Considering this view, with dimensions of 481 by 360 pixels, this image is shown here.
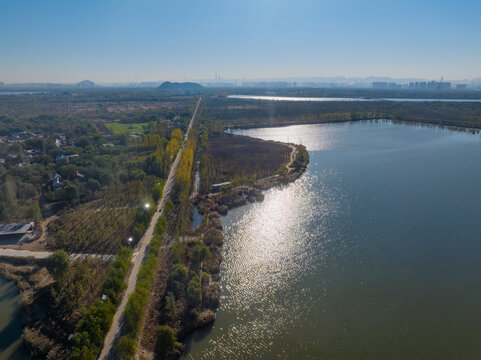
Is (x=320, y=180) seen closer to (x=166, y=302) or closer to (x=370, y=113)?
(x=166, y=302)

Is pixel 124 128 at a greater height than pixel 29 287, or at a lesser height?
greater

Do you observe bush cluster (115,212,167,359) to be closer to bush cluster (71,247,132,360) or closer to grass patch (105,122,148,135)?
bush cluster (71,247,132,360)

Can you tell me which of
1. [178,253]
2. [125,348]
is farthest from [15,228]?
[125,348]

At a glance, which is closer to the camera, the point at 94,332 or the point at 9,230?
the point at 94,332

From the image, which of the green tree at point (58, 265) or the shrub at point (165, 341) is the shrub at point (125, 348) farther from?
the green tree at point (58, 265)

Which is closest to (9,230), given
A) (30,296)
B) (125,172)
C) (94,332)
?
(30,296)

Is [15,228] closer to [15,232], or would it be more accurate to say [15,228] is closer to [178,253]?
[15,232]

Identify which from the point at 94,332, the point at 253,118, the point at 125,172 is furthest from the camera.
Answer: the point at 253,118

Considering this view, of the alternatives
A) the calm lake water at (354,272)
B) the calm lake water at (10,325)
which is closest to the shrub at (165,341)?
the calm lake water at (354,272)
